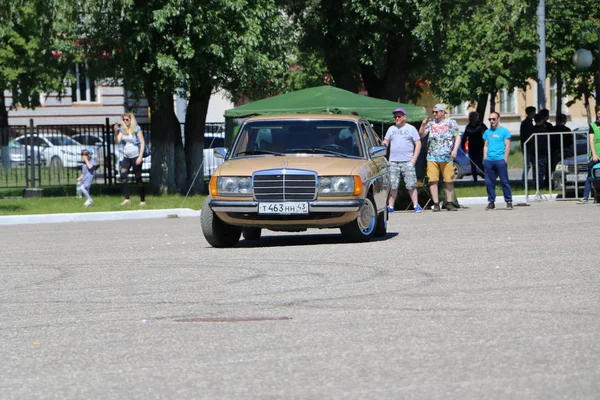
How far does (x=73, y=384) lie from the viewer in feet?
21.6

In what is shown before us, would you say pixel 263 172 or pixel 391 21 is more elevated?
pixel 391 21

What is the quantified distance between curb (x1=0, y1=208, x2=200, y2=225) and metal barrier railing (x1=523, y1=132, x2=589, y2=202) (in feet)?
21.8

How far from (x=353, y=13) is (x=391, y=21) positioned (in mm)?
929

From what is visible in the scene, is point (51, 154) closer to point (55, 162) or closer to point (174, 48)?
point (55, 162)

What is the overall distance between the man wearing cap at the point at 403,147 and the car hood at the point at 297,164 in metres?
6.49

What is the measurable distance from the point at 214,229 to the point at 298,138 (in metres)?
1.54

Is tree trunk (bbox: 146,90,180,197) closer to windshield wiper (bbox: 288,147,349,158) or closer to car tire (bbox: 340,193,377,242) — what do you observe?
windshield wiper (bbox: 288,147,349,158)

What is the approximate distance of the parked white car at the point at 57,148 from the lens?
31188 mm

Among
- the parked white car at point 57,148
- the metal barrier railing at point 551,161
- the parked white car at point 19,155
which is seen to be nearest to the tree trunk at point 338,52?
the metal barrier railing at point 551,161

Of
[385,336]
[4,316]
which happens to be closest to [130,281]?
[4,316]

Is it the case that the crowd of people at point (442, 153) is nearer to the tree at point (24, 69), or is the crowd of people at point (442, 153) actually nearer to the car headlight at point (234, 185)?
the car headlight at point (234, 185)

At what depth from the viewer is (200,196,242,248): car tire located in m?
14.9

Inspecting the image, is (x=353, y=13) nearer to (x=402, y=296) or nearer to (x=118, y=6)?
(x=118, y=6)

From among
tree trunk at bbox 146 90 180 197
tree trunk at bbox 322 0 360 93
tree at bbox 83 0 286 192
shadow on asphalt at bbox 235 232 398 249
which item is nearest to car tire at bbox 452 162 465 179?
tree trunk at bbox 322 0 360 93
